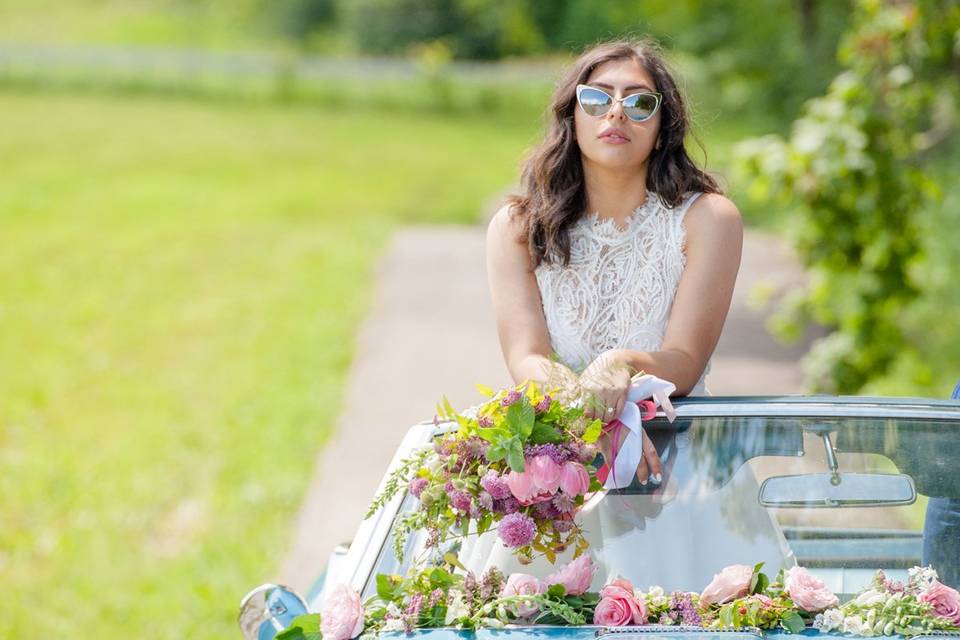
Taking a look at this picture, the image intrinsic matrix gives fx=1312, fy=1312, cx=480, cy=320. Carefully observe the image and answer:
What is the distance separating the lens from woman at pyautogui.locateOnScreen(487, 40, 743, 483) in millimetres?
3156

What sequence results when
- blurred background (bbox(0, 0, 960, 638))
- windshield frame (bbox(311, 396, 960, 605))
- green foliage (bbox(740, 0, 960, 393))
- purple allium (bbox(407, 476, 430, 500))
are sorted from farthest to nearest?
green foliage (bbox(740, 0, 960, 393)), blurred background (bbox(0, 0, 960, 638)), windshield frame (bbox(311, 396, 960, 605)), purple allium (bbox(407, 476, 430, 500))

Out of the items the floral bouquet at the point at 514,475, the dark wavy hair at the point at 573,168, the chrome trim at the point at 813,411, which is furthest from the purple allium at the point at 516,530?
the dark wavy hair at the point at 573,168

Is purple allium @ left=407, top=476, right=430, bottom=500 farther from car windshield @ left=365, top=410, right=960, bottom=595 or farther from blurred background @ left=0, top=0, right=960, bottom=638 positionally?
blurred background @ left=0, top=0, right=960, bottom=638

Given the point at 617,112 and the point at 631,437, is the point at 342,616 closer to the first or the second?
the point at 631,437

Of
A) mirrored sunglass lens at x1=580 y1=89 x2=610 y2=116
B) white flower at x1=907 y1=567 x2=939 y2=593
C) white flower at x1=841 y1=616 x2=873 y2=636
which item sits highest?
mirrored sunglass lens at x1=580 y1=89 x2=610 y2=116

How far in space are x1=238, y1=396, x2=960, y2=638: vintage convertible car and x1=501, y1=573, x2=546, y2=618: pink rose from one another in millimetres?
157

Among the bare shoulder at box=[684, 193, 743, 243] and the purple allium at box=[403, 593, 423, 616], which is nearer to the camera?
the purple allium at box=[403, 593, 423, 616]

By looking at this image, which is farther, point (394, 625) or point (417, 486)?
point (417, 486)

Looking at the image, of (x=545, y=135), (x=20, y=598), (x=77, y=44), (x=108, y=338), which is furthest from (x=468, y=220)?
(x=77, y=44)

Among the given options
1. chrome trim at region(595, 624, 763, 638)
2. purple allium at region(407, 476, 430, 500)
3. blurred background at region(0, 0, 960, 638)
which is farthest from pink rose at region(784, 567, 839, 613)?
blurred background at region(0, 0, 960, 638)

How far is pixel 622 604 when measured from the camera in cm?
243

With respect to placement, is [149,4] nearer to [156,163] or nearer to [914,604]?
[156,163]

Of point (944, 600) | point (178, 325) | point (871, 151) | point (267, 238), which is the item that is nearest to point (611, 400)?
point (944, 600)

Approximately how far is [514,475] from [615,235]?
→ 1028 mm
